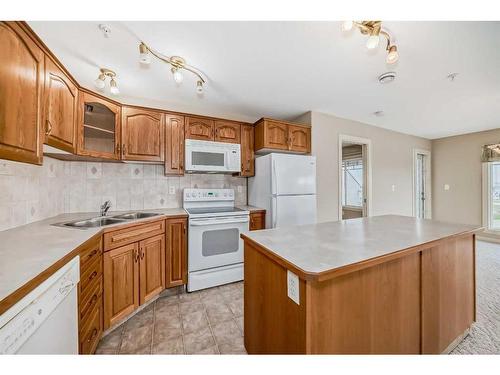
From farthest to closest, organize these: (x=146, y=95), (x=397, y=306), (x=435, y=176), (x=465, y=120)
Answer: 1. (x=435, y=176)
2. (x=465, y=120)
3. (x=146, y=95)
4. (x=397, y=306)

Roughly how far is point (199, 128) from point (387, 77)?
7.22ft

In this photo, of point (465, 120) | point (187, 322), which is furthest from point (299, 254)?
point (465, 120)

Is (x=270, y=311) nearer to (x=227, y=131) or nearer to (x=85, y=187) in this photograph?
(x=227, y=131)

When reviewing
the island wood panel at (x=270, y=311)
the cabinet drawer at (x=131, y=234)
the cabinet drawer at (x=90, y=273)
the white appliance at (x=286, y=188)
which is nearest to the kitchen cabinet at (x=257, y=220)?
the white appliance at (x=286, y=188)

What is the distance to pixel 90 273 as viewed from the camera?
1.33 metres

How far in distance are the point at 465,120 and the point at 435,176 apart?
183cm

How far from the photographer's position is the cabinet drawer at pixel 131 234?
5.29ft

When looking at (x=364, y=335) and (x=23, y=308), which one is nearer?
(x=23, y=308)

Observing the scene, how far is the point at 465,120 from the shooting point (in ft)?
11.7

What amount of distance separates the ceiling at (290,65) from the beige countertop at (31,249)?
4.72ft

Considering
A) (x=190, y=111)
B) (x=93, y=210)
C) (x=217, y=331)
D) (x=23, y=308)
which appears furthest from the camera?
(x=190, y=111)

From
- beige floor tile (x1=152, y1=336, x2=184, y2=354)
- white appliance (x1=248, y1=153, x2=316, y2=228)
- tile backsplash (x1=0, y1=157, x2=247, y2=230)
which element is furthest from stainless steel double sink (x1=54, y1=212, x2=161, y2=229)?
white appliance (x1=248, y1=153, x2=316, y2=228)
